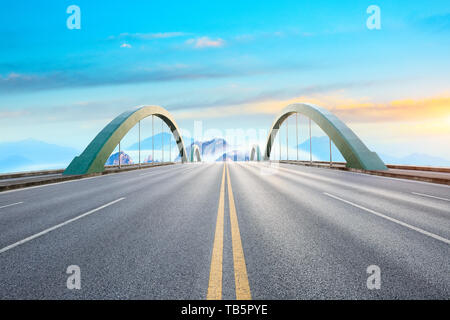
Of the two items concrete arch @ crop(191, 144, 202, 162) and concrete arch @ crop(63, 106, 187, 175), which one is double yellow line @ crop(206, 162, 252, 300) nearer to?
concrete arch @ crop(63, 106, 187, 175)

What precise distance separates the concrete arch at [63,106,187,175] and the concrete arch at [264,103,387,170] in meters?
20.7

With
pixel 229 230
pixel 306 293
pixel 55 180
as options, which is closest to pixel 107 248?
pixel 229 230

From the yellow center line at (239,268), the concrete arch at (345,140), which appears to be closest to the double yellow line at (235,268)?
the yellow center line at (239,268)

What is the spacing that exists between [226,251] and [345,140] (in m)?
23.1

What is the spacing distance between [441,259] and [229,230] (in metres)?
3.20

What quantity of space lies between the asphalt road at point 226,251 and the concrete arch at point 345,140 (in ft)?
50.6

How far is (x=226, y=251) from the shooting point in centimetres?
379

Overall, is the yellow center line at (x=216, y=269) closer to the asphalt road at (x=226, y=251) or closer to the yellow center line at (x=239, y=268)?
the asphalt road at (x=226, y=251)

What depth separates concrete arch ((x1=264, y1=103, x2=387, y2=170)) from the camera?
2123 cm

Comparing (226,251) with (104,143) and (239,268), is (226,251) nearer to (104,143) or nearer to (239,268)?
(239,268)

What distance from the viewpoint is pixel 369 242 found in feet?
13.8
